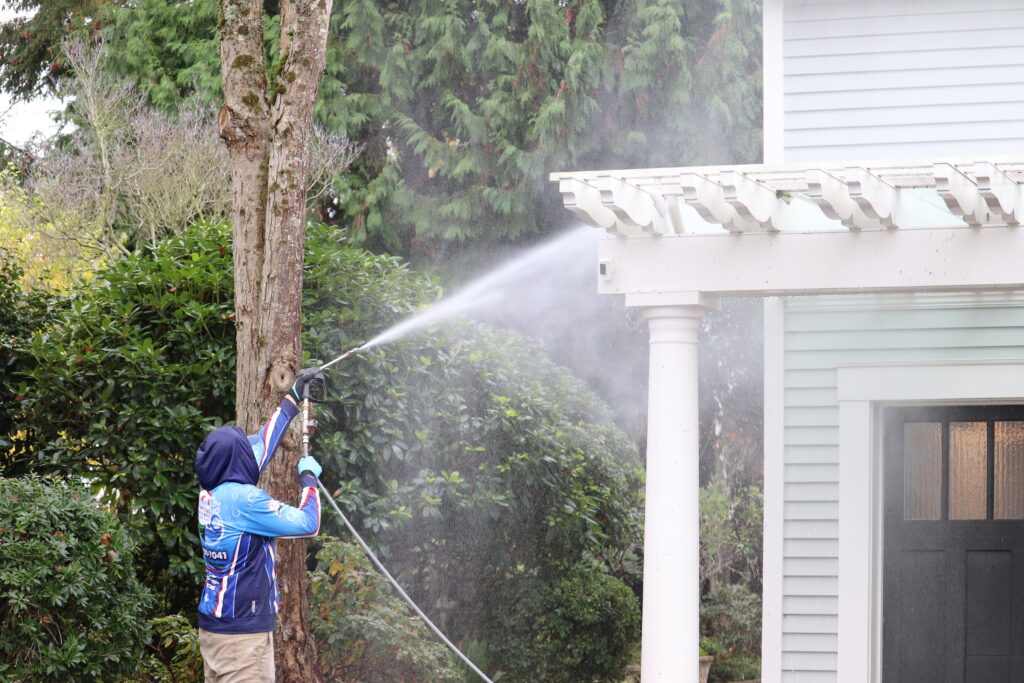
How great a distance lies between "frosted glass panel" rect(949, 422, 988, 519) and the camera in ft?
24.4

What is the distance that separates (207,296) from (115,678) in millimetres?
2598

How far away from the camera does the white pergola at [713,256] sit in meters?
5.76

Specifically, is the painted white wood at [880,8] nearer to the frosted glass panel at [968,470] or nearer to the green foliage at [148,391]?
the frosted glass panel at [968,470]

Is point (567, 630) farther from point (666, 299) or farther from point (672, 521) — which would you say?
point (666, 299)

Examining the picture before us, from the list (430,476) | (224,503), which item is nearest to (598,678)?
(430,476)

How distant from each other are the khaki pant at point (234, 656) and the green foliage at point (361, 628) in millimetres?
2262

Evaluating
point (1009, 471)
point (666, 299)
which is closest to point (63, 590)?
point (666, 299)

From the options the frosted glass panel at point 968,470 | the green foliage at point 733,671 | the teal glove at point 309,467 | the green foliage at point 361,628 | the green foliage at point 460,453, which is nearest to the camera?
the teal glove at point 309,467

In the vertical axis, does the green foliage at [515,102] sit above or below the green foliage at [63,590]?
above

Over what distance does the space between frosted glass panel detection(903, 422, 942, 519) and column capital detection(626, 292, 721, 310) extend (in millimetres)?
2103

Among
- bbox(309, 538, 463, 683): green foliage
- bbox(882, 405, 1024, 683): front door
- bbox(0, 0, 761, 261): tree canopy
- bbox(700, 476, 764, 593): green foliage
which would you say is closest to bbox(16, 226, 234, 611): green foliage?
bbox(309, 538, 463, 683): green foliage

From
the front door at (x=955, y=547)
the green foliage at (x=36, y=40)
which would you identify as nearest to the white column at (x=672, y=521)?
the front door at (x=955, y=547)

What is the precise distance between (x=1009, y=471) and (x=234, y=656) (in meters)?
4.53

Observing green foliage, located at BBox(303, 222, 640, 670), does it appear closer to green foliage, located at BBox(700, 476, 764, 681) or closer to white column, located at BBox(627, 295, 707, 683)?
white column, located at BBox(627, 295, 707, 683)
